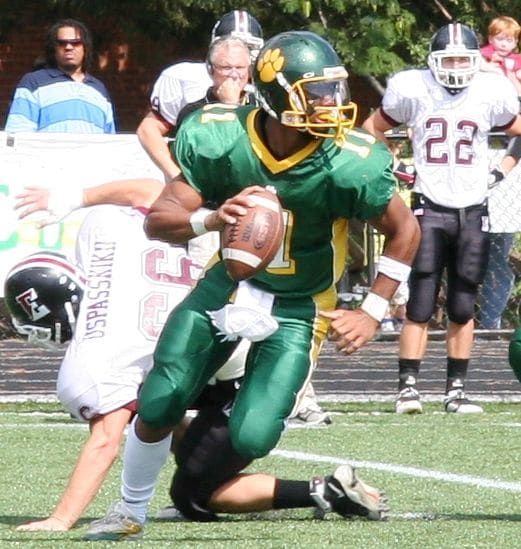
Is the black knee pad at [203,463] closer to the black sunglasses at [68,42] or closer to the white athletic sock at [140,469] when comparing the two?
the white athletic sock at [140,469]

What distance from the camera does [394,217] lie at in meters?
5.02

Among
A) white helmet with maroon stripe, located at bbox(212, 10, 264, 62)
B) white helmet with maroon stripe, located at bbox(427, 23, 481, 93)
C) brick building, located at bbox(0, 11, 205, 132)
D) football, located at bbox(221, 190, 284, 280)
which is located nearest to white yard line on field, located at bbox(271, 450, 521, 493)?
football, located at bbox(221, 190, 284, 280)

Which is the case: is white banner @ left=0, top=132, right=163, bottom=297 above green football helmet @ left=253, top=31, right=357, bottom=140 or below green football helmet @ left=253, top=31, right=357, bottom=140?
below

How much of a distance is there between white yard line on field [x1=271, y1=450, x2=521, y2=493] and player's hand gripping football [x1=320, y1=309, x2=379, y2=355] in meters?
1.32

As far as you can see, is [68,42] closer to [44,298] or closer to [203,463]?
[44,298]

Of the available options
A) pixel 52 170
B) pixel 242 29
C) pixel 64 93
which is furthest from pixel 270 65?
pixel 52 170

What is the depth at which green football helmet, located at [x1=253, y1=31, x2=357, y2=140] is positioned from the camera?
16.0 feet

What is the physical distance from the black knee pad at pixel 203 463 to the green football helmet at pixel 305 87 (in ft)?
3.38

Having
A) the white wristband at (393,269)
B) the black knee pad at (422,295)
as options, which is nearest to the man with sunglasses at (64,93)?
the black knee pad at (422,295)

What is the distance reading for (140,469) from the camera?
5.05 metres

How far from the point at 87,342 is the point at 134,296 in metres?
0.21

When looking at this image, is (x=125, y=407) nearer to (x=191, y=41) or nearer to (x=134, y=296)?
(x=134, y=296)

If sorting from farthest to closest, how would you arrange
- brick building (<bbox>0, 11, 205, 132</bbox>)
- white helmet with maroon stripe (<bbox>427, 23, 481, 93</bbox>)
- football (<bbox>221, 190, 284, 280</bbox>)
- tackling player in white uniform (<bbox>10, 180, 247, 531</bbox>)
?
brick building (<bbox>0, 11, 205, 132</bbox>) → white helmet with maroon stripe (<bbox>427, 23, 481, 93</bbox>) → tackling player in white uniform (<bbox>10, 180, 247, 531</bbox>) → football (<bbox>221, 190, 284, 280</bbox>)

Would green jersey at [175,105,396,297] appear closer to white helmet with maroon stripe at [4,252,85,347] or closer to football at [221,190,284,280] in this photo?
football at [221,190,284,280]
